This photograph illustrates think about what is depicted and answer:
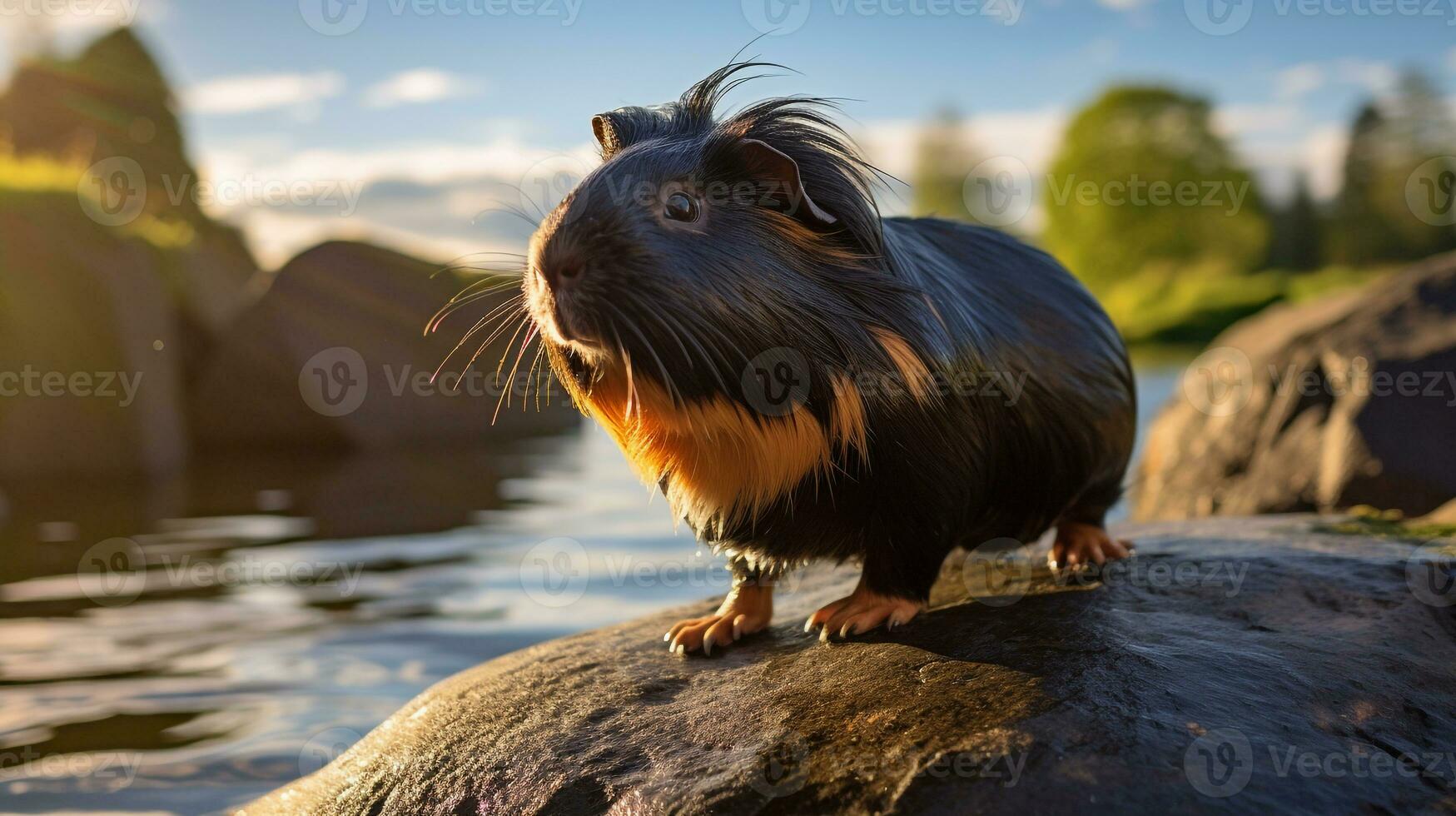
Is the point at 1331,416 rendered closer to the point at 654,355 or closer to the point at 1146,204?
the point at 654,355

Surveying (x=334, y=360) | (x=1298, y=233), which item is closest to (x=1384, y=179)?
(x=1298, y=233)

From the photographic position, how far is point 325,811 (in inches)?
136

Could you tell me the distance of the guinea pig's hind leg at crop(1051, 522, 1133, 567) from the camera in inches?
176

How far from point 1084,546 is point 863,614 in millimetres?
1326

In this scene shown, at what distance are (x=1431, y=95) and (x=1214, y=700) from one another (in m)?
51.5

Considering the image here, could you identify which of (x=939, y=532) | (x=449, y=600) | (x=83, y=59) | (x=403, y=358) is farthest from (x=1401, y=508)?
(x=83, y=59)

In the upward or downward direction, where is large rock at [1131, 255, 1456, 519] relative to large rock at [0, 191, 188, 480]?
downward

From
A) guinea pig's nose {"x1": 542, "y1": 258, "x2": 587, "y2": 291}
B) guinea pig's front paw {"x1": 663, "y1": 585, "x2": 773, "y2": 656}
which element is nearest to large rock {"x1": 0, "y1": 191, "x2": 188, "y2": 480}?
guinea pig's front paw {"x1": 663, "y1": 585, "x2": 773, "y2": 656}

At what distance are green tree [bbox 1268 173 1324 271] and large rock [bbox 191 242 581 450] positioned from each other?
4419 centimetres

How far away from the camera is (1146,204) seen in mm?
45500

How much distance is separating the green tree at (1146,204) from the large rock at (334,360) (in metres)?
35.5

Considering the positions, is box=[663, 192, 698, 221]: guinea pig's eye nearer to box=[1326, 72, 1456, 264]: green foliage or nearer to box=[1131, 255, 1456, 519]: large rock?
box=[1131, 255, 1456, 519]: large rock

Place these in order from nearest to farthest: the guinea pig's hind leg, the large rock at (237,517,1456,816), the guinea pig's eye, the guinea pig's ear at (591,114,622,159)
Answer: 1. the large rock at (237,517,1456,816)
2. the guinea pig's eye
3. the guinea pig's ear at (591,114,622,159)
4. the guinea pig's hind leg

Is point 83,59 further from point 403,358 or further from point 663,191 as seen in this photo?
point 663,191
